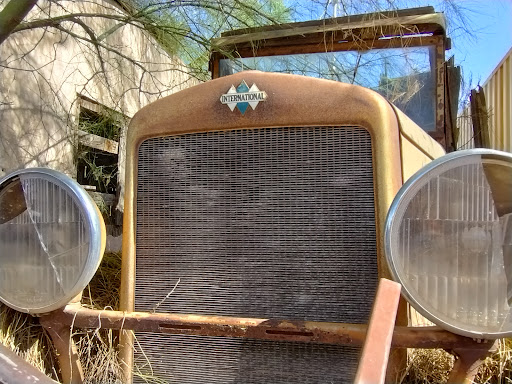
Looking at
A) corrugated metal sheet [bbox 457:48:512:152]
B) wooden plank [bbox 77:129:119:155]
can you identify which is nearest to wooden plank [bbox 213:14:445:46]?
wooden plank [bbox 77:129:119:155]

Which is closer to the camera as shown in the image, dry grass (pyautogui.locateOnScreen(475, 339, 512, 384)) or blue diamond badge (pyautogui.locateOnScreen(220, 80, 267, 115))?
dry grass (pyautogui.locateOnScreen(475, 339, 512, 384))

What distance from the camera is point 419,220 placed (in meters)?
1.30

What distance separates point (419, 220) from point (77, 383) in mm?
1098

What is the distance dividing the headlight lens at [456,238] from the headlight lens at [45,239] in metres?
0.83

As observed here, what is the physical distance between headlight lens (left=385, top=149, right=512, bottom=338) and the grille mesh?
0.73 ft

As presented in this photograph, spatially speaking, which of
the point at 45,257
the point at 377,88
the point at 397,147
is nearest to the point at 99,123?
the point at 377,88

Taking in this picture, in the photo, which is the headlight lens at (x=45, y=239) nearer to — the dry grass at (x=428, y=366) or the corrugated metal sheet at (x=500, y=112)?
the dry grass at (x=428, y=366)

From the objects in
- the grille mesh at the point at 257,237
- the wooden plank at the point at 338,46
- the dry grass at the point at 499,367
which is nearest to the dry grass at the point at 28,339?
the grille mesh at the point at 257,237

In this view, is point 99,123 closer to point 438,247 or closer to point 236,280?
point 236,280

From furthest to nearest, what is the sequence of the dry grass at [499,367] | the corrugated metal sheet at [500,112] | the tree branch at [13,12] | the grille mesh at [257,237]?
1. the corrugated metal sheet at [500,112]
2. the tree branch at [13,12]
3. the grille mesh at [257,237]
4. the dry grass at [499,367]

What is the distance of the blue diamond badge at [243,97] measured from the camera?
1.61 metres

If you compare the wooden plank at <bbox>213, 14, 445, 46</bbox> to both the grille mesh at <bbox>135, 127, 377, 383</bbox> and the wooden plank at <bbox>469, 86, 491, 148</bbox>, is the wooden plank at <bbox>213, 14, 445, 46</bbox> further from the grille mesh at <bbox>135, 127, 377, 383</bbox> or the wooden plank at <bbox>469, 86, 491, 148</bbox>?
the wooden plank at <bbox>469, 86, 491, 148</bbox>

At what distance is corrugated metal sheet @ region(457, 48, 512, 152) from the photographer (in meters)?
4.37

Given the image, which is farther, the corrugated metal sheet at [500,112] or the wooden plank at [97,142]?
the corrugated metal sheet at [500,112]
